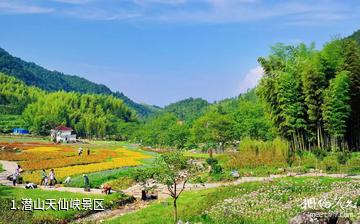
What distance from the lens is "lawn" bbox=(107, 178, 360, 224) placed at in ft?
61.1

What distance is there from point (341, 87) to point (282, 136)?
10.1 metres

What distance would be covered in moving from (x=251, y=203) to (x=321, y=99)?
80.4 ft

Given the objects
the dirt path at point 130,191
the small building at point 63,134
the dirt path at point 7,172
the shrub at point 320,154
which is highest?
the small building at point 63,134

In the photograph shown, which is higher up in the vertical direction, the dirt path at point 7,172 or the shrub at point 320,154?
the shrub at point 320,154

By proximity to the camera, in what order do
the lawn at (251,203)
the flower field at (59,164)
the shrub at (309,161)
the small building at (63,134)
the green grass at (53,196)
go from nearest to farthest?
1. the lawn at (251,203)
2. the green grass at (53,196)
3. the shrub at (309,161)
4. the flower field at (59,164)
5. the small building at (63,134)

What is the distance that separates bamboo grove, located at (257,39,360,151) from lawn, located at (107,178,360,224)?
48.9 feet

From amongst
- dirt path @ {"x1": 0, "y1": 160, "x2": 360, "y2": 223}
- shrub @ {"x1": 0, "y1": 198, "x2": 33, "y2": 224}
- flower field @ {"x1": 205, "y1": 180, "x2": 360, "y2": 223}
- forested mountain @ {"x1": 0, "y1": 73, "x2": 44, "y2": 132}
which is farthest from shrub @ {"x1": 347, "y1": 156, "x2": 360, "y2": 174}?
forested mountain @ {"x1": 0, "y1": 73, "x2": 44, "y2": 132}

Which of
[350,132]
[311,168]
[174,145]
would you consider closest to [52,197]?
[311,168]

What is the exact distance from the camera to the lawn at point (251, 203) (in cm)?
1861

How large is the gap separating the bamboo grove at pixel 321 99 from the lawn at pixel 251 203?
14.9 m

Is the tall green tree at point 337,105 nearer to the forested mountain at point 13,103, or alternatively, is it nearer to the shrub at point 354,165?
the shrub at point 354,165

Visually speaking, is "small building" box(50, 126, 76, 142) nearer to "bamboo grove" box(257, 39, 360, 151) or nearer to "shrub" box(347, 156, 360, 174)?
"bamboo grove" box(257, 39, 360, 151)

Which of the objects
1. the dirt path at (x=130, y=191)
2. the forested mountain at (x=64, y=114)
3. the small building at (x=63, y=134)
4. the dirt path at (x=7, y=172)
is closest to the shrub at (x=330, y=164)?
the dirt path at (x=130, y=191)

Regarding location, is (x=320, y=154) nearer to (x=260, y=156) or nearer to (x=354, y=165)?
(x=354, y=165)
